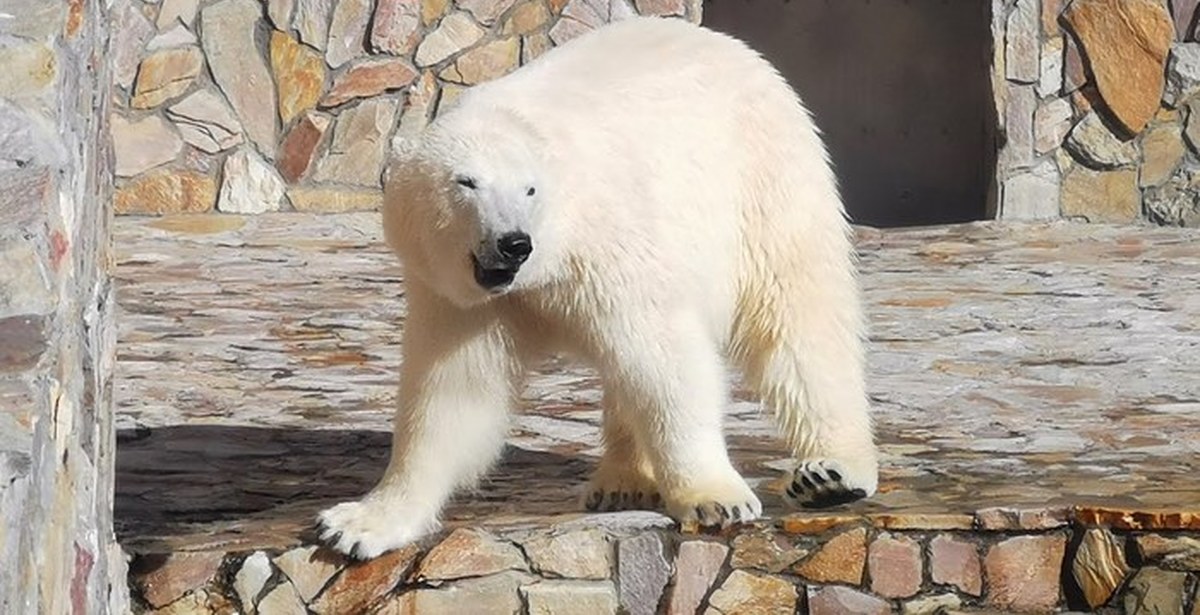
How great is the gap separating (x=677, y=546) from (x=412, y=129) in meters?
4.97

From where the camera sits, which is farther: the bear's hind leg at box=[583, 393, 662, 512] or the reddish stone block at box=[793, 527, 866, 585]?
the bear's hind leg at box=[583, 393, 662, 512]

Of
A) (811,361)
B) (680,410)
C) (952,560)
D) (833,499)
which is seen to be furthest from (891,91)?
(680,410)

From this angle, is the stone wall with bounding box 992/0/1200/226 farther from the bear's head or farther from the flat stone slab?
the bear's head

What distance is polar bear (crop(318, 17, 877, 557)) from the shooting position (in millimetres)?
3547

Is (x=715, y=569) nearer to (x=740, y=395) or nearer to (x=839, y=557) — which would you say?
(x=839, y=557)

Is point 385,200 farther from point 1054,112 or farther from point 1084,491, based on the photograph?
point 1054,112

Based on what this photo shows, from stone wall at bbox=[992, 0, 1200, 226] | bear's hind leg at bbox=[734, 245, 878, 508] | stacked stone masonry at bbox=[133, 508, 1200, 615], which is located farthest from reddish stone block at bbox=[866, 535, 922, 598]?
stone wall at bbox=[992, 0, 1200, 226]

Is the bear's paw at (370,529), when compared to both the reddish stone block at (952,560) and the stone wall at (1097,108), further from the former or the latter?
the stone wall at (1097,108)

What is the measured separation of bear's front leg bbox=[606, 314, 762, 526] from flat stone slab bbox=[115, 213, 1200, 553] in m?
0.11

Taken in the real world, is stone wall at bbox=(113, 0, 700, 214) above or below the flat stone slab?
above

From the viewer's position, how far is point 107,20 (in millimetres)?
3521

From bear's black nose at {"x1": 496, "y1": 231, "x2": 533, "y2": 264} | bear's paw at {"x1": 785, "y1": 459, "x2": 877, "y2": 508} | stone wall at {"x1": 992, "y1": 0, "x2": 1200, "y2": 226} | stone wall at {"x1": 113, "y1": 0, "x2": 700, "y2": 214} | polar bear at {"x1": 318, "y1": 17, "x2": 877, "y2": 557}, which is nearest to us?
bear's black nose at {"x1": 496, "y1": 231, "x2": 533, "y2": 264}

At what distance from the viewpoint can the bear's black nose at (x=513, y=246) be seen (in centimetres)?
341

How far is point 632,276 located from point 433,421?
0.43 m
